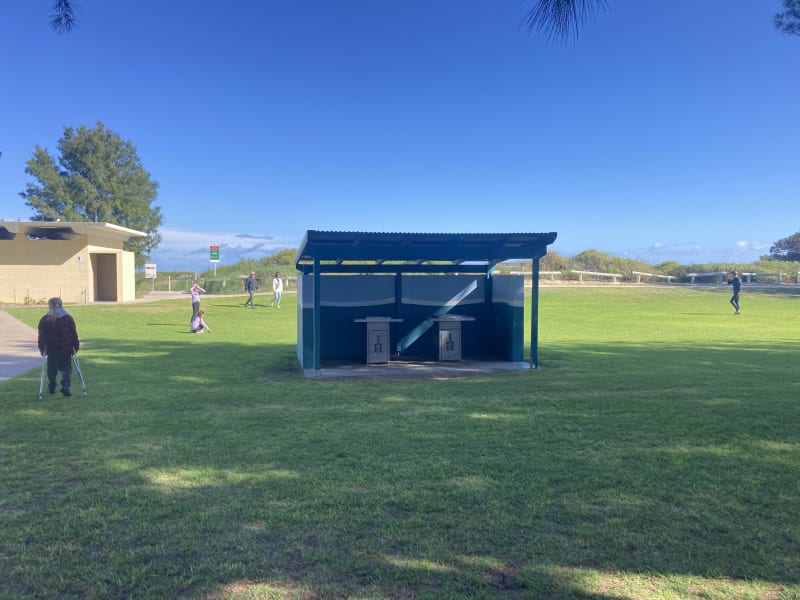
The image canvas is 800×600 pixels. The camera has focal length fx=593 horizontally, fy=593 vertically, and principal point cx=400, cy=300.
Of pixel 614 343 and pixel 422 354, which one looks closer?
pixel 422 354

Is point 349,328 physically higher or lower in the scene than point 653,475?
higher

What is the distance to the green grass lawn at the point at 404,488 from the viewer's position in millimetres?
3432

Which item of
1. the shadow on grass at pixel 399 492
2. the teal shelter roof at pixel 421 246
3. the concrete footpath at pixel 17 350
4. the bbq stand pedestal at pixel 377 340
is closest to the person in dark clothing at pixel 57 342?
the shadow on grass at pixel 399 492

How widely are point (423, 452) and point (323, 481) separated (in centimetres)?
120

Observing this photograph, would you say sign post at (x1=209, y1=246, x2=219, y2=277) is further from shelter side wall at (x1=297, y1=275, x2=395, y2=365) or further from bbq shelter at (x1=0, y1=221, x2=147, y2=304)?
shelter side wall at (x1=297, y1=275, x2=395, y2=365)

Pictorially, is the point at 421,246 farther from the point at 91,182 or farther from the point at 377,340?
the point at 91,182

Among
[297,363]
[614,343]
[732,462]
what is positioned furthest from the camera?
[614,343]

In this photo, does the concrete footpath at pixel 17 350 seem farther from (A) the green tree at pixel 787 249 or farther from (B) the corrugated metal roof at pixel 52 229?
(A) the green tree at pixel 787 249

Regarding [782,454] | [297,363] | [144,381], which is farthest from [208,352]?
[782,454]

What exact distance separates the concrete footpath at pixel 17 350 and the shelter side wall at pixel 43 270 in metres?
10.3

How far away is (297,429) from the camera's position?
668 centimetres

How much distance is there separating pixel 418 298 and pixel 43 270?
2635cm

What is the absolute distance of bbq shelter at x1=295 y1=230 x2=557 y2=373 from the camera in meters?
11.4

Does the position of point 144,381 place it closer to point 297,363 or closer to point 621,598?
point 297,363
